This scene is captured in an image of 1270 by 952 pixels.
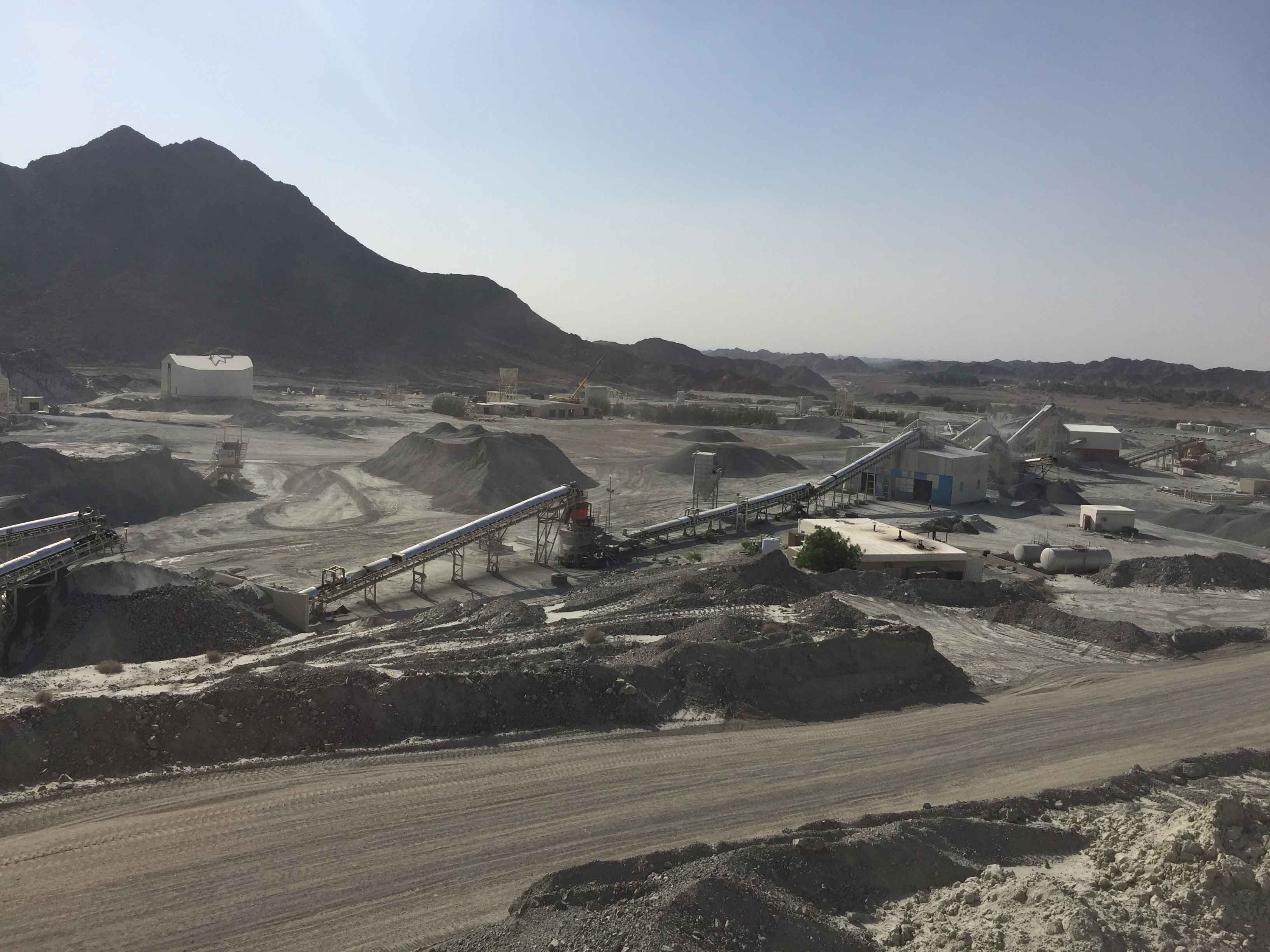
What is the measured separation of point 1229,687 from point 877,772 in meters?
10.8

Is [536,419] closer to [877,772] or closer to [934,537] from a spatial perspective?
[934,537]

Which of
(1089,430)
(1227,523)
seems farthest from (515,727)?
(1089,430)

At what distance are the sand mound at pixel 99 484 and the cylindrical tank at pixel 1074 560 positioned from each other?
109ft

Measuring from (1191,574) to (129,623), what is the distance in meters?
31.0

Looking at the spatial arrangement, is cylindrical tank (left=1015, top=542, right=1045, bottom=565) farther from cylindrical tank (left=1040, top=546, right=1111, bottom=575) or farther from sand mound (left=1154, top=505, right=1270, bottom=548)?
sand mound (left=1154, top=505, right=1270, bottom=548)

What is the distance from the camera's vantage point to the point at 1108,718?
18.1 m

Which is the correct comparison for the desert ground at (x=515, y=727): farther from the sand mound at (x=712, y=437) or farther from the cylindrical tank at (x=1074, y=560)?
the sand mound at (x=712, y=437)

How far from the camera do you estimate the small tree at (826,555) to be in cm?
A: 2928

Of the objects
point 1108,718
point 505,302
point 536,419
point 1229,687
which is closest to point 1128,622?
point 1229,687

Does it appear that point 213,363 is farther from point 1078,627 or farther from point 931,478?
point 1078,627

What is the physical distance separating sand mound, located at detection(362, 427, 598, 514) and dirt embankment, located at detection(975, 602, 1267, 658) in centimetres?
2274

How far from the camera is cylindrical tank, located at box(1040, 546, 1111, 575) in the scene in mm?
33594

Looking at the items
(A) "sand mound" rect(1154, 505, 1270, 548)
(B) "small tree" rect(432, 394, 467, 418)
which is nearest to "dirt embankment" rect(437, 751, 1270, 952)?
(A) "sand mound" rect(1154, 505, 1270, 548)

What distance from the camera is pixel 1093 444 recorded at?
68.1 metres
